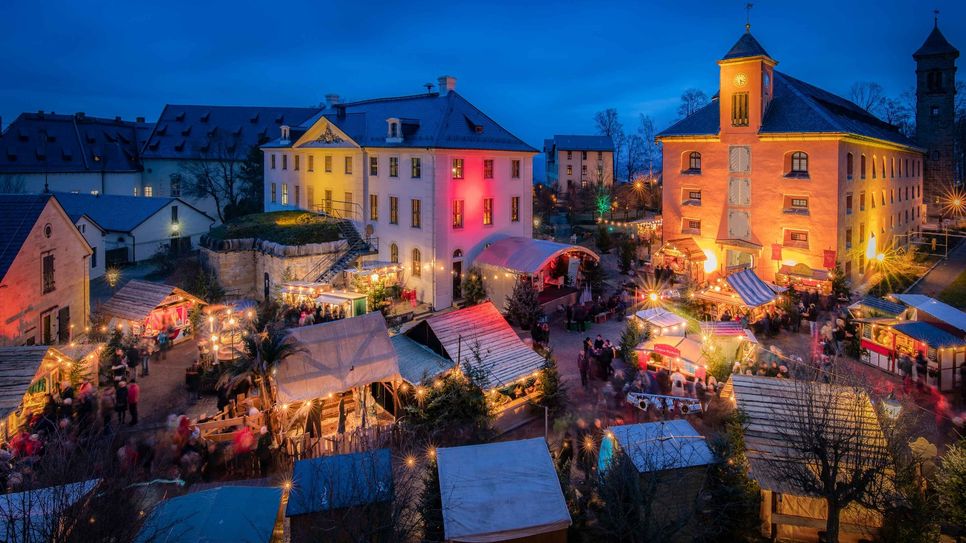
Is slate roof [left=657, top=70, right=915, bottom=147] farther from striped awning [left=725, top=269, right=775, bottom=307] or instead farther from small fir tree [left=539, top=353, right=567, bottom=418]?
small fir tree [left=539, top=353, right=567, bottom=418]

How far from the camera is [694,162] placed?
34.3 metres

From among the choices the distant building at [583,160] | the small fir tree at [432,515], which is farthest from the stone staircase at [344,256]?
the distant building at [583,160]

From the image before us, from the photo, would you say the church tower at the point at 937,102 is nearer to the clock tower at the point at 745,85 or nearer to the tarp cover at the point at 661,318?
the clock tower at the point at 745,85

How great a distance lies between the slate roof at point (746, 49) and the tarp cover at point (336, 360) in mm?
24348

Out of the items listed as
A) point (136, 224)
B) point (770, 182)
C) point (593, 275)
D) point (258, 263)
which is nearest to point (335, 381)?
point (593, 275)

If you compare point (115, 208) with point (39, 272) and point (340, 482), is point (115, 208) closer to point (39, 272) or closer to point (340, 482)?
point (39, 272)

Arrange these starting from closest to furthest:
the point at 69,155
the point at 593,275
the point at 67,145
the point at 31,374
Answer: the point at 31,374 < the point at 593,275 < the point at 69,155 < the point at 67,145

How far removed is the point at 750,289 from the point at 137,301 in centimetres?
2375

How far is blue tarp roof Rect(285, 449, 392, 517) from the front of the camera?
9180 mm

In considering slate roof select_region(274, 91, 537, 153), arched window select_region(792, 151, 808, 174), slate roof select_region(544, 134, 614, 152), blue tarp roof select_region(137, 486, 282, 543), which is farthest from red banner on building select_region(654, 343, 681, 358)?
slate roof select_region(544, 134, 614, 152)

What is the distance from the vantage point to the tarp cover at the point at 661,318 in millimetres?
20438

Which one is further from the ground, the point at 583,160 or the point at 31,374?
the point at 583,160

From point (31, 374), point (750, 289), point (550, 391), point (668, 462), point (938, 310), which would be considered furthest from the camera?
point (750, 289)

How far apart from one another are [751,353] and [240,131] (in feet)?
161
